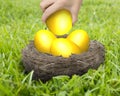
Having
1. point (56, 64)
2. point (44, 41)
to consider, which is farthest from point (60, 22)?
point (56, 64)

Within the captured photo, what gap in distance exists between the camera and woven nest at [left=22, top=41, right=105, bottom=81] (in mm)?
2295

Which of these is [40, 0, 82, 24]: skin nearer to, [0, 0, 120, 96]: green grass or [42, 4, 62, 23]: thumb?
[42, 4, 62, 23]: thumb

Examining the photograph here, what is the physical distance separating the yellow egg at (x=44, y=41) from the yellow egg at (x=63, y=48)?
2.3 inches

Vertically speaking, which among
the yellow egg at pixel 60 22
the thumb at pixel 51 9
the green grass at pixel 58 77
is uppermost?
the thumb at pixel 51 9

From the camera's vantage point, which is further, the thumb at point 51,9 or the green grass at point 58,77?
the thumb at point 51,9

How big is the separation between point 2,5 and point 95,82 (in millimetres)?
3493

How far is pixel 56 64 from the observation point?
2.29m

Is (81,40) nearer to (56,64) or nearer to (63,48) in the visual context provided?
(63,48)

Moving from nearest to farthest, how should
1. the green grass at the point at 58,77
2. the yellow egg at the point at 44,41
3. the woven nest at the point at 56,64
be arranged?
1. the green grass at the point at 58,77
2. the woven nest at the point at 56,64
3. the yellow egg at the point at 44,41

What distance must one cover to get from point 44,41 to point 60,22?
19 centimetres

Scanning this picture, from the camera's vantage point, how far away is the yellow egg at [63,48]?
2.38 meters

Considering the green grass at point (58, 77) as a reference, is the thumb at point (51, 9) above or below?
above

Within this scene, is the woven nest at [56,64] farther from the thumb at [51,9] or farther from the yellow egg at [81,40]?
the thumb at [51,9]

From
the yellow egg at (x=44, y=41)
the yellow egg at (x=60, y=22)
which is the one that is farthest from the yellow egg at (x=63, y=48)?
the yellow egg at (x=60, y=22)
